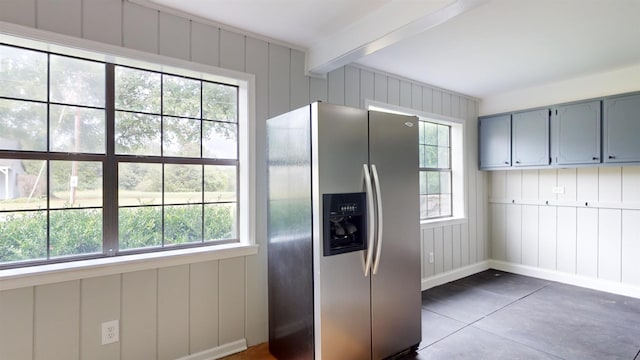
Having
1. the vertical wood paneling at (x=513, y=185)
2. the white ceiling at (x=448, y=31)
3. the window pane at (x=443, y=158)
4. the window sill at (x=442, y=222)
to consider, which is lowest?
the window sill at (x=442, y=222)

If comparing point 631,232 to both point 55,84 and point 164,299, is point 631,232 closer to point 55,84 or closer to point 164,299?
point 164,299

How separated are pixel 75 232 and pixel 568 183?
5.11 m

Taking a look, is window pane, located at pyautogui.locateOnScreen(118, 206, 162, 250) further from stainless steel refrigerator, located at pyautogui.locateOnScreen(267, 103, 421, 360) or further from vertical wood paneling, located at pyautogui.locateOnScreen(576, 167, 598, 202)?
vertical wood paneling, located at pyautogui.locateOnScreen(576, 167, 598, 202)

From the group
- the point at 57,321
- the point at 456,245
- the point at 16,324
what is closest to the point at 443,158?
the point at 456,245

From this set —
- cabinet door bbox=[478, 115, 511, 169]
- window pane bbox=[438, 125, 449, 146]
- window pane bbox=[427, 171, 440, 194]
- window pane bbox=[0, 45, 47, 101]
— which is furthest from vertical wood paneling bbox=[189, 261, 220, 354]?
cabinet door bbox=[478, 115, 511, 169]

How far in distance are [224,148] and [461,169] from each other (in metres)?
3.30

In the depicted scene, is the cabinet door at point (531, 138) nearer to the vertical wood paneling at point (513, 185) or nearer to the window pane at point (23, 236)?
the vertical wood paneling at point (513, 185)

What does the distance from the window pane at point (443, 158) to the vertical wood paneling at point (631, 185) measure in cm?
188

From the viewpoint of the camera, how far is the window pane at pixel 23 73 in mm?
1791

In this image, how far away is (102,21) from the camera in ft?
6.42

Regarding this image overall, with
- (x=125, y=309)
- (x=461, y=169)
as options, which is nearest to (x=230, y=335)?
(x=125, y=309)

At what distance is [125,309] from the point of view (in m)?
2.02

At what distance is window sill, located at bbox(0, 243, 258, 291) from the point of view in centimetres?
173

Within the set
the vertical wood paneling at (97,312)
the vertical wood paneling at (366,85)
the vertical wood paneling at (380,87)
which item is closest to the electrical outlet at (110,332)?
the vertical wood paneling at (97,312)
